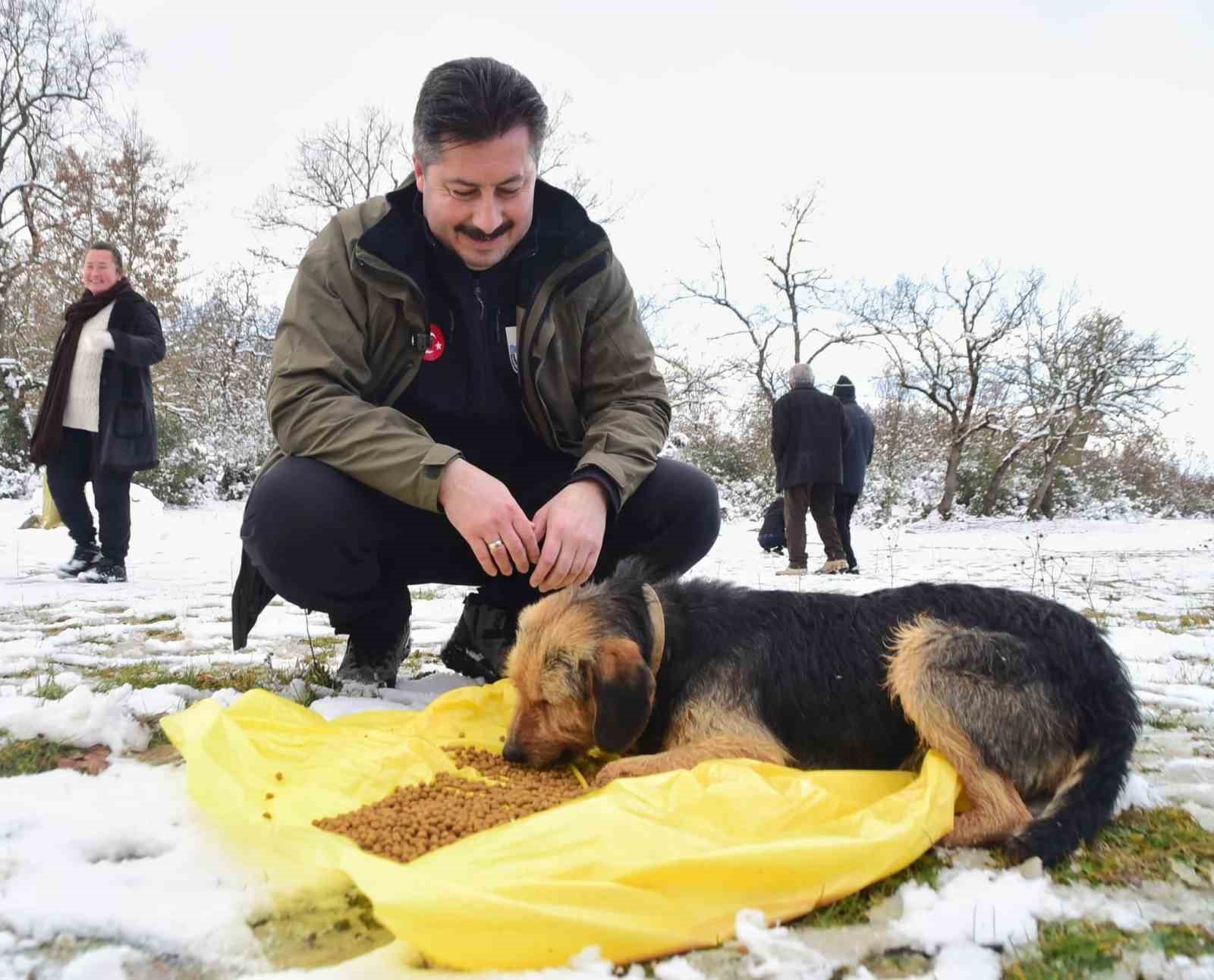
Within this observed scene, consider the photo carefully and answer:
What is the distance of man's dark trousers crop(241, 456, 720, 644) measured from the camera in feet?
11.1

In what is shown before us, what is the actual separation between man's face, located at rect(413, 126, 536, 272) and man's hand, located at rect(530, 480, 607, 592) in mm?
1123

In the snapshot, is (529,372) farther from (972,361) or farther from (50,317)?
(972,361)

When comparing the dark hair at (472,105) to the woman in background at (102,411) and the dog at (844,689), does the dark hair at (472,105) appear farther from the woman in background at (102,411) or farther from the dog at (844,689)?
the woman in background at (102,411)

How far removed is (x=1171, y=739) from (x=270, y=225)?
3075cm

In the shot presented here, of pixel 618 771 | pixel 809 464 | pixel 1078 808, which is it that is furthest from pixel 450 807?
pixel 809 464

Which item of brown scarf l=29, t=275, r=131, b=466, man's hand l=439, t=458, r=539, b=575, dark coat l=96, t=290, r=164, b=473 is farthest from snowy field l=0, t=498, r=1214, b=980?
brown scarf l=29, t=275, r=131, b=466

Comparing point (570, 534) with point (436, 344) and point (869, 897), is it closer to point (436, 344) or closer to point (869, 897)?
point (436, 344)

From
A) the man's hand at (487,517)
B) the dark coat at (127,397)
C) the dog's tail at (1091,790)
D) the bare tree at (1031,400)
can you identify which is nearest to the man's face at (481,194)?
the man's hand at (487,517)

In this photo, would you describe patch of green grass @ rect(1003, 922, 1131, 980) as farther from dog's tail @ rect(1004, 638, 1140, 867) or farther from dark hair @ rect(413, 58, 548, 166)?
dark hair @ rect(413, 58, 548, 166)

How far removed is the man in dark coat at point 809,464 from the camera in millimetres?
11734

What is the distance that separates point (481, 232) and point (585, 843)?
2437 mm

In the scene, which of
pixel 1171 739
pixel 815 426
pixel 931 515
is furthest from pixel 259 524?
pixel 931 515

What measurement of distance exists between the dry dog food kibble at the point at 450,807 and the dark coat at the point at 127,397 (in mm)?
6654

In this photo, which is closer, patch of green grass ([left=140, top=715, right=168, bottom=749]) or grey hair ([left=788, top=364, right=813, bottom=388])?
patch of green grass ([left=140, top=715, right=168, bottom=749])
